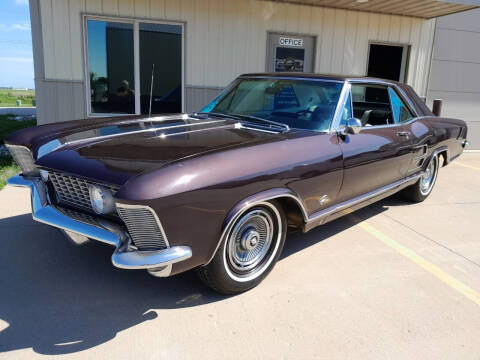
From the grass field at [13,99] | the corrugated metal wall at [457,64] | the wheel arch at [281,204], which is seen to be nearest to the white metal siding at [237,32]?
the corrugated metal wall at [457,64]

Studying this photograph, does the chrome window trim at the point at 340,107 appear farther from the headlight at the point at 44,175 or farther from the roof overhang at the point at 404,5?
the roof overhang at the point at 404,5

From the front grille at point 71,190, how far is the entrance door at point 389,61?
29.1 feet

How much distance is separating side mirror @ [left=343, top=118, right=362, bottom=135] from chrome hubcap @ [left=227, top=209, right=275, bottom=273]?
108 cm

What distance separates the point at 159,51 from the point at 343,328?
21.6 ft

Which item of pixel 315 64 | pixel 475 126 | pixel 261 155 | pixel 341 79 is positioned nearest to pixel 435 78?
pixel 475 126

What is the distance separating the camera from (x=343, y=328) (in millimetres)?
2734

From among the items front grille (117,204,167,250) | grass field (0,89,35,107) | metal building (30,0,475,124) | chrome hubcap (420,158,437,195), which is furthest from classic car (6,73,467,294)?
grass field (0,89,35,107)

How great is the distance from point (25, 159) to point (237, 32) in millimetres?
5730

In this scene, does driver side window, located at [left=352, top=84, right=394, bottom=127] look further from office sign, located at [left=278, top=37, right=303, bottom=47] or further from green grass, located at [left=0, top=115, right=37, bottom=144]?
green grass, located at [left=0, top=115, right=37, bottom=144]

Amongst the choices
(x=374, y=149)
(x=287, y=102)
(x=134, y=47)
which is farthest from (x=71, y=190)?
(x=134, y=47)

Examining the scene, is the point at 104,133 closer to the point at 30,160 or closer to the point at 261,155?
the point at 30,160

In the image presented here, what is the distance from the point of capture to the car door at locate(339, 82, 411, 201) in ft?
12.1

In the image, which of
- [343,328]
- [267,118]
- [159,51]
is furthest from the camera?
[159,51]

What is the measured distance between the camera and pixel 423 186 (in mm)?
5617
